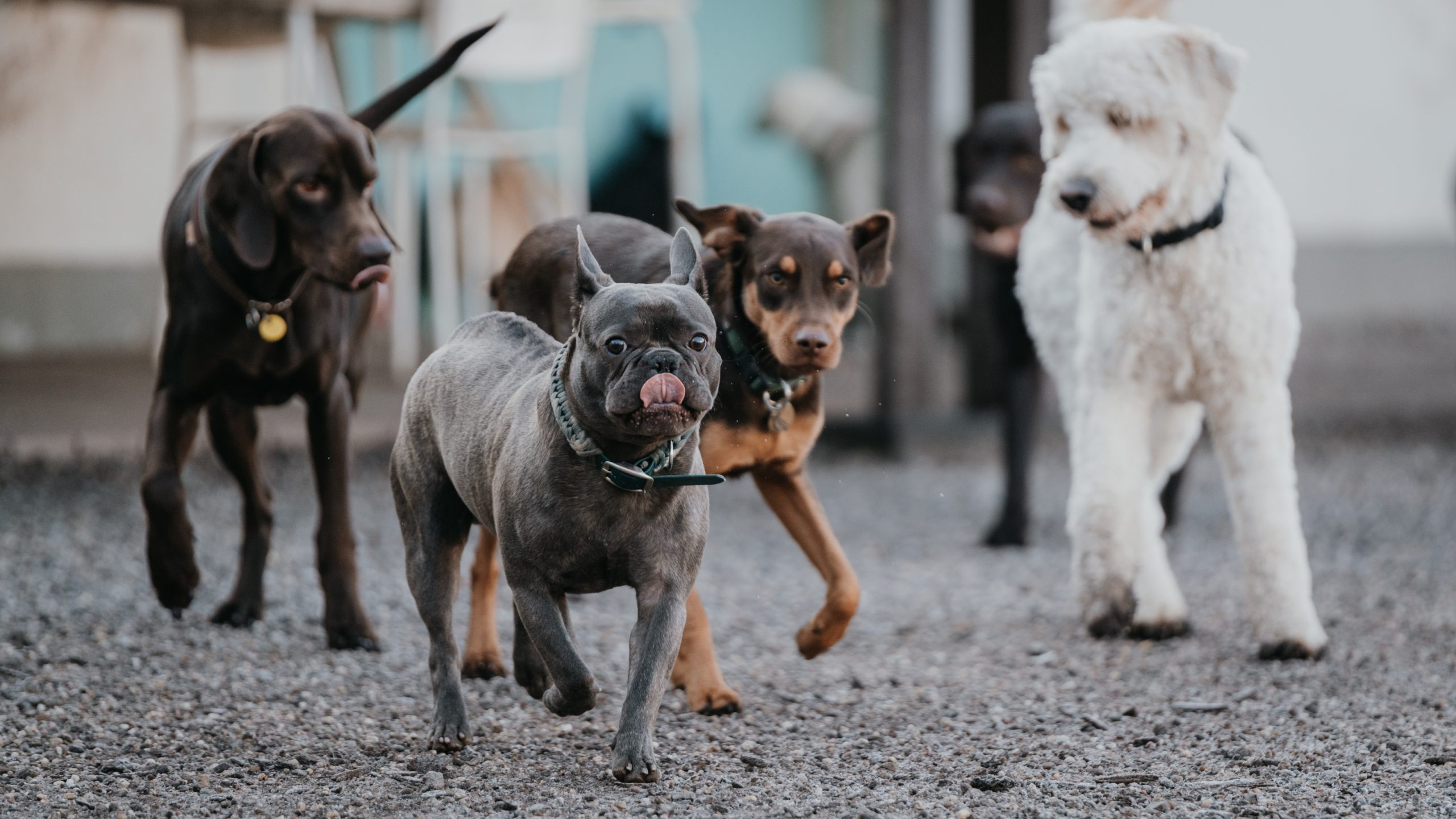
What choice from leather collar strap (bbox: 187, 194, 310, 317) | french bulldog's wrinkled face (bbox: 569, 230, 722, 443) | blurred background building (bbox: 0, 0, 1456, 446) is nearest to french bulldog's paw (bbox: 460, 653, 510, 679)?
leather collar strap (bbox: 187, 194, 310, 317)

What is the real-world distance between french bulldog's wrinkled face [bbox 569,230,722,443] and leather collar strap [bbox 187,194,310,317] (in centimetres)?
154

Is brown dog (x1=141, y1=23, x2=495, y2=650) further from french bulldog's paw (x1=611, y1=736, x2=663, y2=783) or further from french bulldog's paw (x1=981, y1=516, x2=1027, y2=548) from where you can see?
french bulldog's paw (x1=981, y1=516, x2=1027, y2=548)

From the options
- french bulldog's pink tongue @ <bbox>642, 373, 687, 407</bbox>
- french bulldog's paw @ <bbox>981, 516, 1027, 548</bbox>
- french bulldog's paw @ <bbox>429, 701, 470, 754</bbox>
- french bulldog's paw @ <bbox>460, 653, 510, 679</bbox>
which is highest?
french bulldog's pink tongue @ <bbox>642, 373, 687, 407</bbox>

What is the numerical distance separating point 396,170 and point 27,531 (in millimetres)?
3545

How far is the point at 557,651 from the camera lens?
328cm

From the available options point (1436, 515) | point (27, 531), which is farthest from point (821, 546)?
point (1436, 515)

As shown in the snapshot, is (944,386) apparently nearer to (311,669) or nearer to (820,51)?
(820,51)

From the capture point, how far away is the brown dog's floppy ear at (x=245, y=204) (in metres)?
4.40

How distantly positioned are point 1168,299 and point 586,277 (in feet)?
6.93

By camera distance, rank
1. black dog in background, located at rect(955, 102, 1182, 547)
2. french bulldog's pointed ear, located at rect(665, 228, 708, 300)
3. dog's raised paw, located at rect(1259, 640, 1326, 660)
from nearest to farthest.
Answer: french bulldog's pointed ear, located at rect(665, 228, 708, 300)
dog's raised paw, located at rect(1259, 640, 1326, 660)
black dog in background, located at rect(955, 102, 1182, 547)

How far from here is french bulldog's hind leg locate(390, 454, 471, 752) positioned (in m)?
3.58

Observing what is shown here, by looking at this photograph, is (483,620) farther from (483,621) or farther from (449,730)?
(449,730)

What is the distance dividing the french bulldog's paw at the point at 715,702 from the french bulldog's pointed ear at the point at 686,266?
1064 mm

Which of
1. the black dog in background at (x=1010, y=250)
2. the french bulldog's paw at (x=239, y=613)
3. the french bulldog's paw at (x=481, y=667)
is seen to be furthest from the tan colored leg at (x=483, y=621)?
the black dog in background at (x=1010, y=250)
